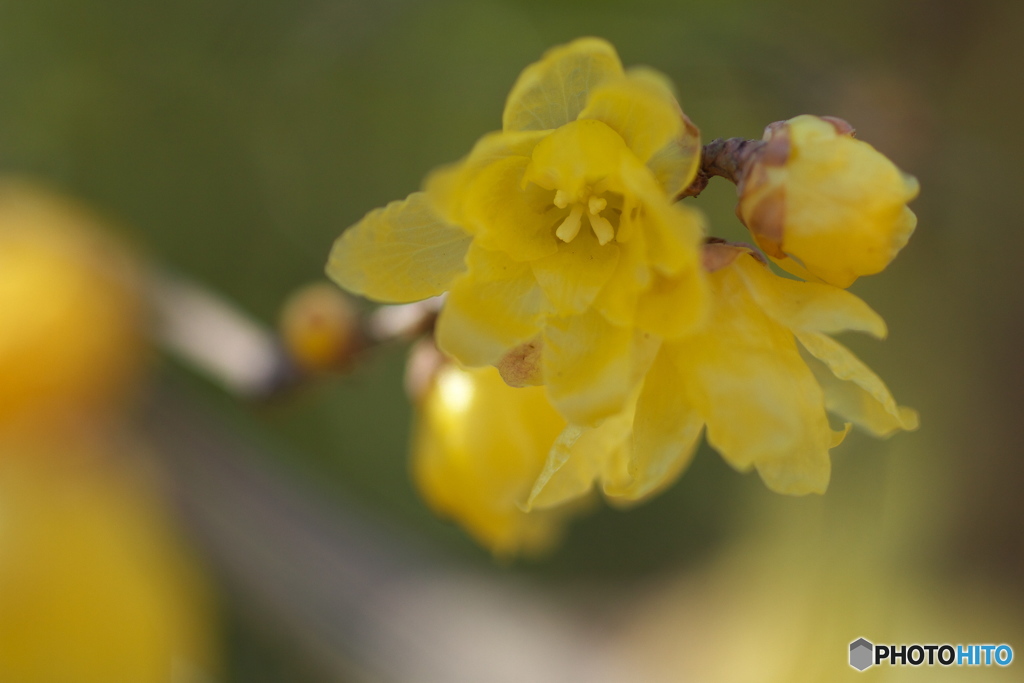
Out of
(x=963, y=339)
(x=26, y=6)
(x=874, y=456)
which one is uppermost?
(x=26, y=6)

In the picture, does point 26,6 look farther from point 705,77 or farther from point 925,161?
point 925,161

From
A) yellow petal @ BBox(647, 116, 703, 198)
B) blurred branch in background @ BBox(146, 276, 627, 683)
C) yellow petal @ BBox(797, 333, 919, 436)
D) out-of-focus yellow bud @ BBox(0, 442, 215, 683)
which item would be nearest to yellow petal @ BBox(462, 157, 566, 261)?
yellow petal @ BBox(647, 116, 703, 198)

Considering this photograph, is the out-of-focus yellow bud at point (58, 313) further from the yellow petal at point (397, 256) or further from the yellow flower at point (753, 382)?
the yellow flower at point (753, 382)

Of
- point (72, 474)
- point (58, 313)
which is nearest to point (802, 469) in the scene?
point (58, 313)

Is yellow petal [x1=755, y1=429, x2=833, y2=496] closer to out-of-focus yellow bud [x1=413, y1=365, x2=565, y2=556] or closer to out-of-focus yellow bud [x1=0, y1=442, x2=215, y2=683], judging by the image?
out-of-focus yellow bud [x1=413, y1=365, x2=565, y2=556]

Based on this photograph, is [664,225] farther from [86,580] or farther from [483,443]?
[86,580]

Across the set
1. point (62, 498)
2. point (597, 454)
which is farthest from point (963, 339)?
point (62, 498)
